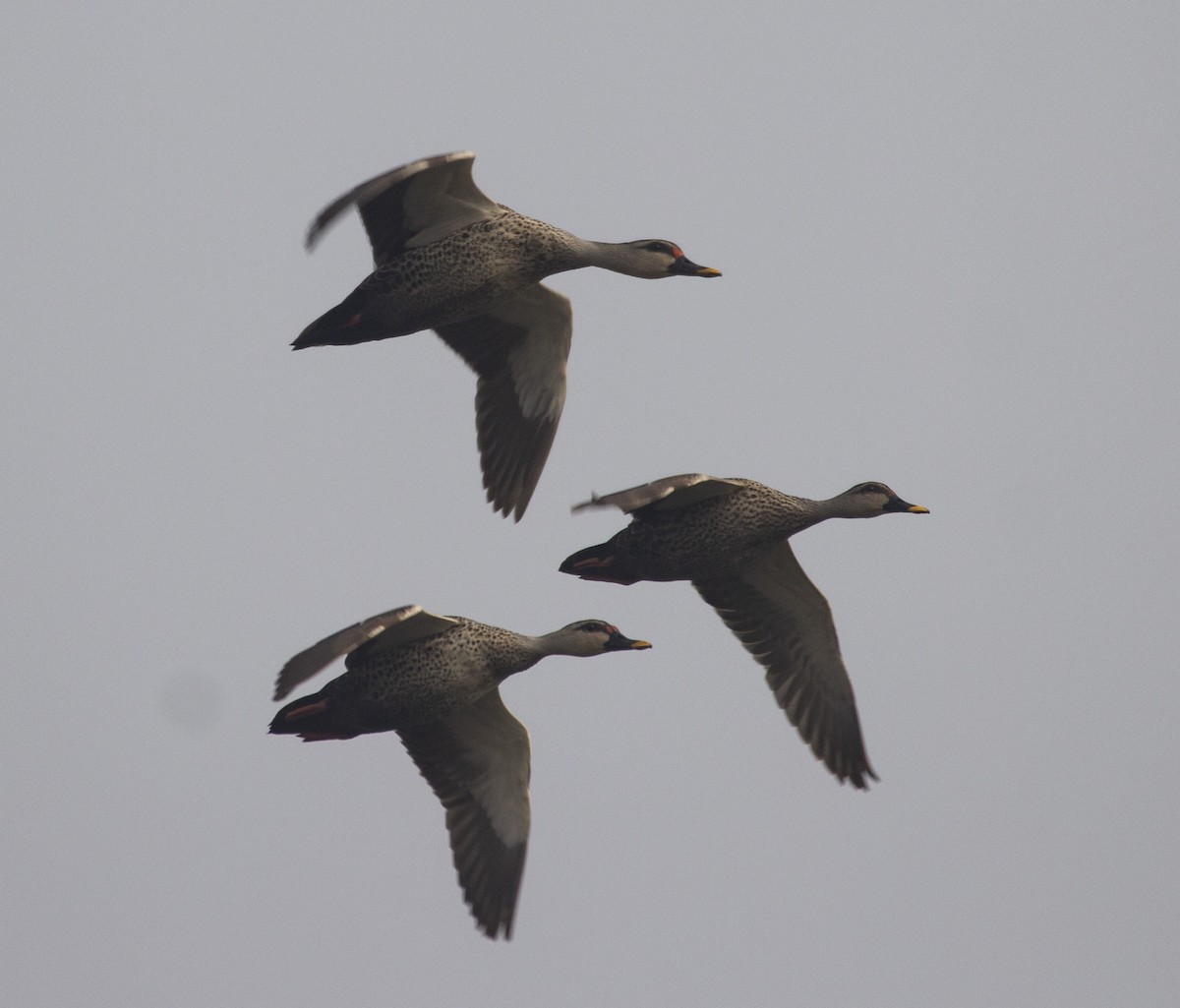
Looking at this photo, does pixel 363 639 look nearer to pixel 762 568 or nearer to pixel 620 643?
pixel 620 643

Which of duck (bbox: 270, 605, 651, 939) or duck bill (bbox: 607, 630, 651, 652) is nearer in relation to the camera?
duck (bbox: 270, 605, 651, 939)

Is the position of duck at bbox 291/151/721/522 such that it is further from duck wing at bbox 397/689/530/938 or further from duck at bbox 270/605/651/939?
duck wing at bbox 397/689/530/938

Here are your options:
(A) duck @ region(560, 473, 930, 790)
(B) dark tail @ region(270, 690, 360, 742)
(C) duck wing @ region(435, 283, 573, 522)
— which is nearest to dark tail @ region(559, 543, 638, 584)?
(A) duck @ region(560, 473, 930, 790)

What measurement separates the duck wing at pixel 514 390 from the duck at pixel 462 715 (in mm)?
1829

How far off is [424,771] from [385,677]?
1.18 meters

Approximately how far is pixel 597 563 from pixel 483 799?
1.83 m

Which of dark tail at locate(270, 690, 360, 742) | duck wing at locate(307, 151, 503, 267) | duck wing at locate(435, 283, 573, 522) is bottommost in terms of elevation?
dark tail at locate(270, 690, 360, 742)

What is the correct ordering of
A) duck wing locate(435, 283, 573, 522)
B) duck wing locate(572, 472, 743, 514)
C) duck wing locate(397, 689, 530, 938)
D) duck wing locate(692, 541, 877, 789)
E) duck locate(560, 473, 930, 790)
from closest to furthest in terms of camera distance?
1. duck wing locate(572, 472, 743, 514)
2. duck wing locate(397, 689, 530, 938)
3. duck locate(560, 473, 930, 790)
4. duck wing locate(692, 541, 877, 789)
5. duck wing locate(435, 283, 573, 522)

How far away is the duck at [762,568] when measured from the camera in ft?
52.2

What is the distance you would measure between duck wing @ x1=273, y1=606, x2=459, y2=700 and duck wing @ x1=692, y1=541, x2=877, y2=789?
269 centimetres

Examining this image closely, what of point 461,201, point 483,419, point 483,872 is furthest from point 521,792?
point 461,201

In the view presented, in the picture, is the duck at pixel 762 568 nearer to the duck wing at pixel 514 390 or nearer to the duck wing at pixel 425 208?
the duck wing at pixel 514 390

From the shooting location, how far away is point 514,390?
17.1 metres

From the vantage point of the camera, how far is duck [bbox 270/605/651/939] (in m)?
15.0
